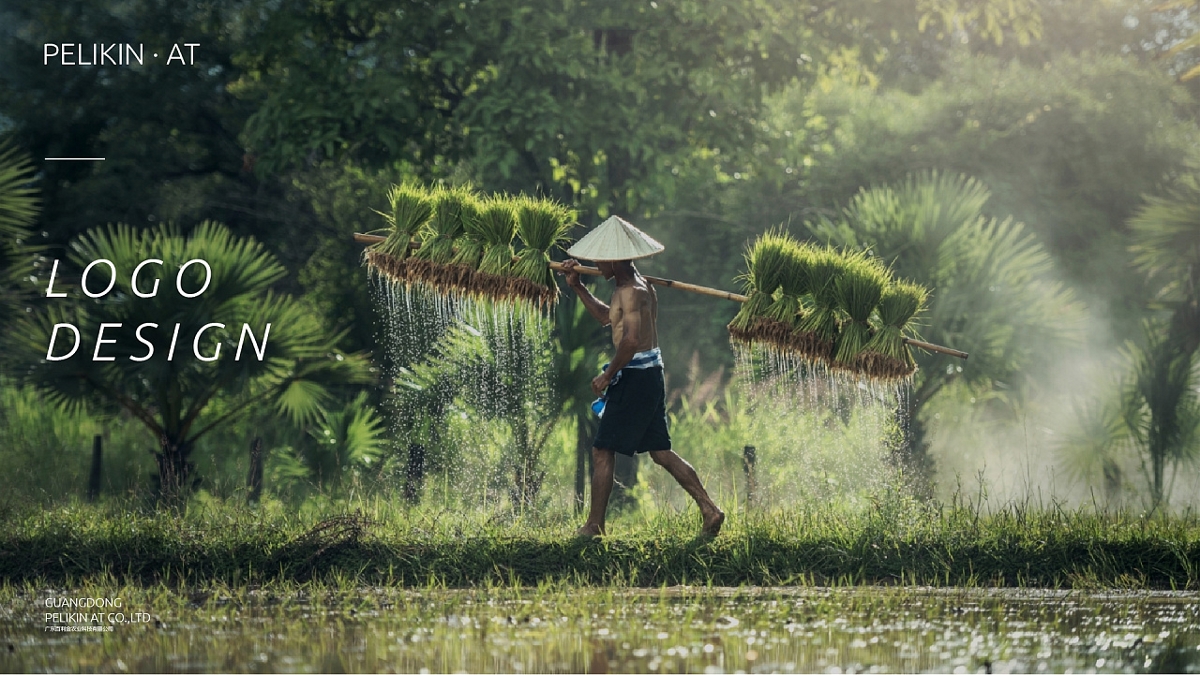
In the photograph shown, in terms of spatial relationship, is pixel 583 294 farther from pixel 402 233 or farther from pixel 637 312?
pixel 402 233

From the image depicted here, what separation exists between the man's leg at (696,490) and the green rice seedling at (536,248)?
1432mm

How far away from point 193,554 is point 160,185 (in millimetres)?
11965

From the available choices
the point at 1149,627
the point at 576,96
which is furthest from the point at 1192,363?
the point at 1149,627

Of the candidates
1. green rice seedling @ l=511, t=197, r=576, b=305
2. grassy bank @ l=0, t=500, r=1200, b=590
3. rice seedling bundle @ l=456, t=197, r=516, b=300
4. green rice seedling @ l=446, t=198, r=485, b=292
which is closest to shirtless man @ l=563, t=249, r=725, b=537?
grassy bank @ l=0, t=500, r=1200, b=590

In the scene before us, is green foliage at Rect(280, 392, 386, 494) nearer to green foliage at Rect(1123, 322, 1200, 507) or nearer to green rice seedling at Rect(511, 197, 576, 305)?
green rice seedling at Rect(511, 197, 576, 305)

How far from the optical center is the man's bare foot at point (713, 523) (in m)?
10.4

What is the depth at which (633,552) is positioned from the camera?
1002 cm

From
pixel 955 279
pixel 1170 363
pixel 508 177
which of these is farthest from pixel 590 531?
pixel 1170 363

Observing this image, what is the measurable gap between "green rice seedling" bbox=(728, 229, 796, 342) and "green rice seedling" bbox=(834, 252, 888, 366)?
410 mm

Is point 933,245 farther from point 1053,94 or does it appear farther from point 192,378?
point 1053,94

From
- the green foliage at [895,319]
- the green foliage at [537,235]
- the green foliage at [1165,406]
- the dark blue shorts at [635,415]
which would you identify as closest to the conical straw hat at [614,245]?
the green foliage at [537,235]

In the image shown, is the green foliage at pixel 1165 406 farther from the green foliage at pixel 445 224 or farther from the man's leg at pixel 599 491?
the green foliage at pixel 445 224

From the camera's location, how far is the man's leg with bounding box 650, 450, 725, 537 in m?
10.4

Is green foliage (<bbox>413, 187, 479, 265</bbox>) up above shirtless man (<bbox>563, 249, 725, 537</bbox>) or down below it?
above
